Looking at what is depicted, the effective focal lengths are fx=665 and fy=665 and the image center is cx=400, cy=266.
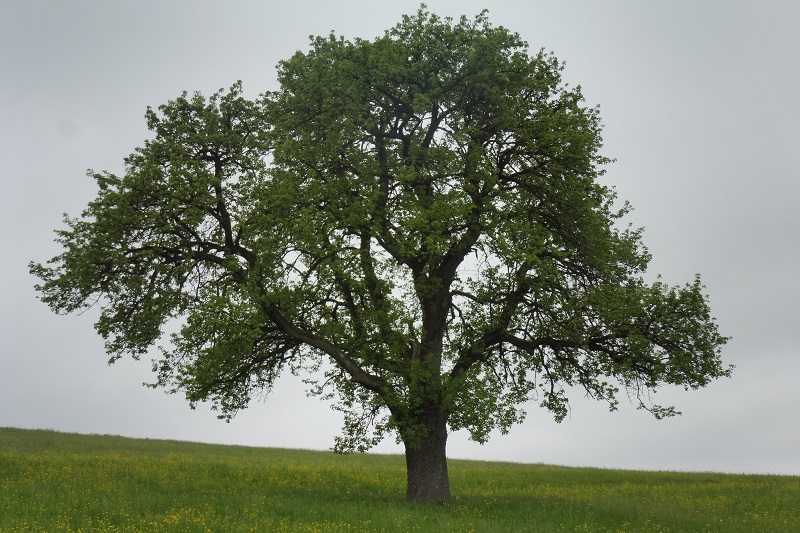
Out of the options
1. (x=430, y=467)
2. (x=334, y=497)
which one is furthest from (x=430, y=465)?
(x=334, y=497)

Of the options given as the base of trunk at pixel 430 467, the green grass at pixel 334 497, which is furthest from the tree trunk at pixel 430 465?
the green grass at pixel 334 497

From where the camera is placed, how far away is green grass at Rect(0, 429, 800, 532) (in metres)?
19.4

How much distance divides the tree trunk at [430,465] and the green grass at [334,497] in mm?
798

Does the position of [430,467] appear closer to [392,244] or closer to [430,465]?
[430,465]

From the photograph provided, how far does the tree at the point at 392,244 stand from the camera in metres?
23.3

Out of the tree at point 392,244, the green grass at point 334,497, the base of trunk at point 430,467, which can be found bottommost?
the green grass at point 334,497

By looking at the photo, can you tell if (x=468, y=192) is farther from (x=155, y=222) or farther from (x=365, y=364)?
(x=155, y=222)

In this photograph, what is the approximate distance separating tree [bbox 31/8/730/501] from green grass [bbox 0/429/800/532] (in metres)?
3.24

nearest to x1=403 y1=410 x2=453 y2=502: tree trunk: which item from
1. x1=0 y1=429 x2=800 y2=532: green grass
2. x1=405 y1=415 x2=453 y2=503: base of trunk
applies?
x1=405 y1=415 x2=453 y2=503: base of trunk

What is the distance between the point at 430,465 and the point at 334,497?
4379 millimetres

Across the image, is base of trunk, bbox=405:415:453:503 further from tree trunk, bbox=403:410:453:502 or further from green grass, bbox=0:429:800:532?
green grass, bbox=0:429:800:532

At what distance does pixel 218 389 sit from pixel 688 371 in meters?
17.5

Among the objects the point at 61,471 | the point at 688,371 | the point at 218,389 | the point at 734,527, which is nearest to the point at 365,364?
the point at 218,389

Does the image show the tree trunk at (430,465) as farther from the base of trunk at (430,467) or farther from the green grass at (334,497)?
the green grass at (334,497)
